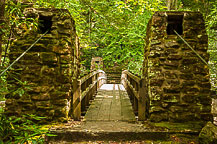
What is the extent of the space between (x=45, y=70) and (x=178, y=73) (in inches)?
107

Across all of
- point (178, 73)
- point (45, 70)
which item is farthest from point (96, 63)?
point (178, 73)

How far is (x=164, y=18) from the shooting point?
3373 millimetres

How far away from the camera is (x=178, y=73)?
3.29 meters

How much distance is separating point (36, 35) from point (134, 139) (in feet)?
9.14

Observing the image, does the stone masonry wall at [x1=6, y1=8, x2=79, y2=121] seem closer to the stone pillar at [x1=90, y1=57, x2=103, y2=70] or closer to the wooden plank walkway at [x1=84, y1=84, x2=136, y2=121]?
the wooden plank walkway at [x1=84, y1=84, x2=136, y2=121]

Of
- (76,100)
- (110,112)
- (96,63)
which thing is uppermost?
(96,63)

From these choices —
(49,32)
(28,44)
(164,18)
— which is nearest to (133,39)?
(164,18)

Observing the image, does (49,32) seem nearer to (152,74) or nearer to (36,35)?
(36,35)

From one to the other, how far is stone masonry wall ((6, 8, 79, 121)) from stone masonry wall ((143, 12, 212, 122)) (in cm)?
178

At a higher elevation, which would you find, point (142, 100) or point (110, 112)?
point (142, 100)

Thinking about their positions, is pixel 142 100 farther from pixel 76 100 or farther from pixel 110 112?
pixel 76 100

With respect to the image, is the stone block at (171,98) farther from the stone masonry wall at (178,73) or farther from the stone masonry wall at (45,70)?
the stone masonry wall at (45,70)

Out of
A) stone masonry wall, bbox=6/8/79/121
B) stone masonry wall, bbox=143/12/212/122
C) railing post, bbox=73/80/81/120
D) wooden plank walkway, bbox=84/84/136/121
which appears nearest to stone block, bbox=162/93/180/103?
stone masonry wall, bbox=143/12/212/122

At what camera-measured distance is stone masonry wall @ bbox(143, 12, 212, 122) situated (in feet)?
10.6
